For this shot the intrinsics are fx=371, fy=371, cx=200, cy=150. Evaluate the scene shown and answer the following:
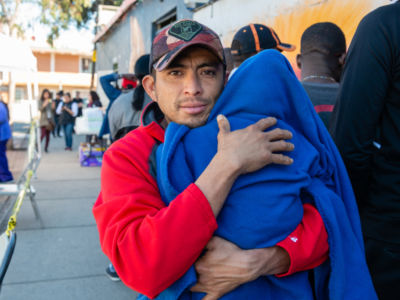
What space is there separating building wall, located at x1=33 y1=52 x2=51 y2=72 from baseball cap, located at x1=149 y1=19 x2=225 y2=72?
42.3 m

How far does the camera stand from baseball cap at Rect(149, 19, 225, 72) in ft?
3.89

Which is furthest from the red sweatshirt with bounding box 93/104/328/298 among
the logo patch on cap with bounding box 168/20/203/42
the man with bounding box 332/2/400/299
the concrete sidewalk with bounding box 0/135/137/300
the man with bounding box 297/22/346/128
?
the concrete sidewalk with bounding box 0/135/137/300

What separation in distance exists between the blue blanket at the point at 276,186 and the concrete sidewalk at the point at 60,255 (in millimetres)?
2873

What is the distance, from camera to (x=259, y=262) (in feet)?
3.33

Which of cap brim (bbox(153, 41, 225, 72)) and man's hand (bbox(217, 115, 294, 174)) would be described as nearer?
man's hand (bbox(217, 115, 294, 174))

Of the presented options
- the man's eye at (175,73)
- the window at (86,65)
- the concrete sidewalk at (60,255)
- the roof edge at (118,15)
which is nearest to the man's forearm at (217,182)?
the man's eye at (175,73)

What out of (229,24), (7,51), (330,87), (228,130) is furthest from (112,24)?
(228,130)

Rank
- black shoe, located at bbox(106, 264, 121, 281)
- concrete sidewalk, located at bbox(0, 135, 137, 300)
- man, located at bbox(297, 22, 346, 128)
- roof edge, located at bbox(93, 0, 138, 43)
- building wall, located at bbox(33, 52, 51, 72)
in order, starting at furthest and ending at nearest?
building wall, located at bbox(33, 52, 51, 72) < roof edge, located at bbox(93, 0, 138, 43) < black shoe, located at bbox(106, 264, 121, 281) < concrete sidewalk, located at bbox(0, 135, 137, 300) < man, located at bbox(297, 22, 346, 128)

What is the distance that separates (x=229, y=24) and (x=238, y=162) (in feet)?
19.8

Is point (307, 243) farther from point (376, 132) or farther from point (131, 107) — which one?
point (131, 107)

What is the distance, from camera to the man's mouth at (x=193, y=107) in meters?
1.22

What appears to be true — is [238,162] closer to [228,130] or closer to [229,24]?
[228,130]

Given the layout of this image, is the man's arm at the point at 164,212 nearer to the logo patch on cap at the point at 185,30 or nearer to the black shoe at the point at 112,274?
the logo patch on cap at the point at 185,30

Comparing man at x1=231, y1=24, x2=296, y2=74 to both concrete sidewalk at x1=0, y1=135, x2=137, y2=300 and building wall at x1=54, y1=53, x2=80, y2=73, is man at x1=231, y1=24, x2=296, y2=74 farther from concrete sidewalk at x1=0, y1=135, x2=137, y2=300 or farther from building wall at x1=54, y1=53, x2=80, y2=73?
building wall at x1=54, y1=53, x2=80, y2=73
